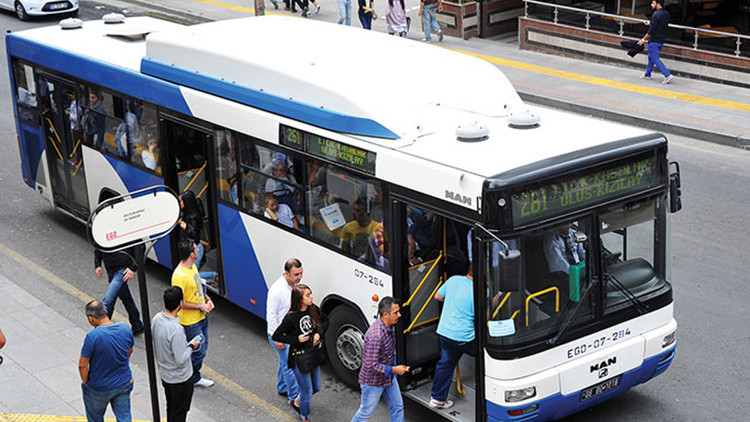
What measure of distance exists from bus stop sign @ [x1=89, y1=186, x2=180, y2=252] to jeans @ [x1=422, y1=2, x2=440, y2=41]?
54.8 feet

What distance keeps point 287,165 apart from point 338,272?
1.21 m

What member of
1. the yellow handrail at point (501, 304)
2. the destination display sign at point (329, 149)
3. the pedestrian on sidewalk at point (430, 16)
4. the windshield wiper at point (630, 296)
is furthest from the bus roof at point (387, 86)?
the pedestrian on sidewalk at point (430, 16)

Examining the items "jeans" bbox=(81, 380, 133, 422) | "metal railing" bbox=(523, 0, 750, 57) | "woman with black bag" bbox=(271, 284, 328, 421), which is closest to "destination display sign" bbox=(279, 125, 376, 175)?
"woman with black bag" bbox=(271, 284, 328, 421)

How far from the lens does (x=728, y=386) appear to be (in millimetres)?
9289

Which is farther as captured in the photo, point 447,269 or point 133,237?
point 447,269

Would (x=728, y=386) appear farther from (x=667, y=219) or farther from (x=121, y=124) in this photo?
(x=121, y=124)


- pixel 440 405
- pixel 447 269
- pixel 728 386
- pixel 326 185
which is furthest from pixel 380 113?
pixel 728 386

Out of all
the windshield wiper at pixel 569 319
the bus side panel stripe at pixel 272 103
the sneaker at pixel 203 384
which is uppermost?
the bus side panel stripe at pixel 272 103

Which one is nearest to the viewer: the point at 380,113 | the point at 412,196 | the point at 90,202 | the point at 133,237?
the point at 133,237

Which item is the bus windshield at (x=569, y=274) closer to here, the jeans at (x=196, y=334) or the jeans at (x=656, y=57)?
the jeans at (x=196, y=334)

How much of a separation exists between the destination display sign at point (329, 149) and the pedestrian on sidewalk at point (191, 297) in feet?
4.54

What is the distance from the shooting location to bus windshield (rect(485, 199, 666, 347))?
7652 mm

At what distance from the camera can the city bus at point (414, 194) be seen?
25.4 feet

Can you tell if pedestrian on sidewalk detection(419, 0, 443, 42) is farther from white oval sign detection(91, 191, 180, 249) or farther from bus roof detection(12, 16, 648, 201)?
white oval sign detection(91, 191, 180, 249)
